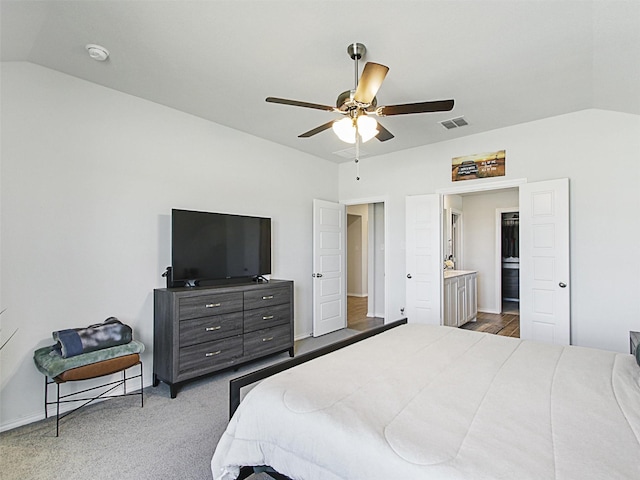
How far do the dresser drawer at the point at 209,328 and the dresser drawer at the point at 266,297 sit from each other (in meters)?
0.18

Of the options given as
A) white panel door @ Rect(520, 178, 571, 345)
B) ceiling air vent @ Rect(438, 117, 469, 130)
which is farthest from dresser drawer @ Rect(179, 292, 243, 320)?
white panel door @ Rect(520, 178, 571, 345)

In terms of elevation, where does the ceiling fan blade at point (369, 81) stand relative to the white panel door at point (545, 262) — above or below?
above

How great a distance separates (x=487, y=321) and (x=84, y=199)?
6.20 meters

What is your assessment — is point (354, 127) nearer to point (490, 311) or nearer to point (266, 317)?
point (266, 317)

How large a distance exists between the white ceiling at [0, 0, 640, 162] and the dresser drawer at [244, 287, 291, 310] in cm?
199

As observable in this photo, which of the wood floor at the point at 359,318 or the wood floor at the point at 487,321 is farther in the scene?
the wood floor at the point at 359,318

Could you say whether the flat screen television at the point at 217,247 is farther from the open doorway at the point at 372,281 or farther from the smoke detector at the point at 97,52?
the open doorway at the point at 372,281

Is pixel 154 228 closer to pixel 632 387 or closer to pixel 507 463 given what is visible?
pixel 507 463

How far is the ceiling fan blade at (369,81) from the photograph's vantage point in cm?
194

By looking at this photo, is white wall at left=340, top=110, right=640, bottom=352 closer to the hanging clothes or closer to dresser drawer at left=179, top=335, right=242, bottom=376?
dresser drawer at left=179, top=335, right=242, bottom=376

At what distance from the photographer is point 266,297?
383cm

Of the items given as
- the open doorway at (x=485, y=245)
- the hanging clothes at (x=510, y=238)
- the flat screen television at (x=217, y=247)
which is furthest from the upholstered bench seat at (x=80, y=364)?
the hanging clothes at (x=510, y=238)

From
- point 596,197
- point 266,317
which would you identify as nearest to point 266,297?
point 266,317

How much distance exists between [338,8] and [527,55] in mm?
1518
